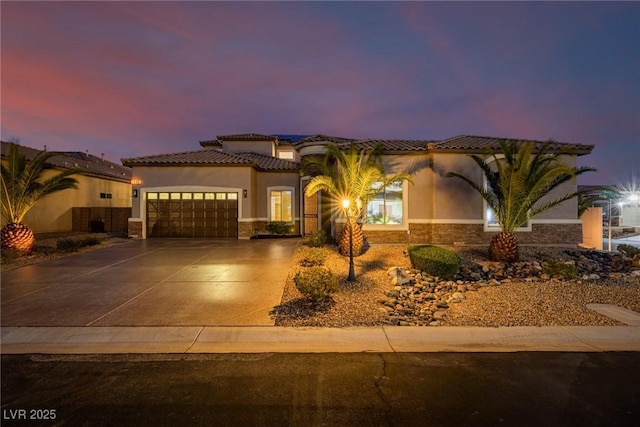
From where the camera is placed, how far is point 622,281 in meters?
9.54

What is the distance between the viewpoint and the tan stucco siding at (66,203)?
20000 millimetres

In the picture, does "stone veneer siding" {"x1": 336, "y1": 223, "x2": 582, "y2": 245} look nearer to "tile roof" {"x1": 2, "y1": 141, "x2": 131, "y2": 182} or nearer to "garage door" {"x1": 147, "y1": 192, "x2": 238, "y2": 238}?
"garage door" {"x1": 147, "y1": 192, "x2": 238, "y2": 238}

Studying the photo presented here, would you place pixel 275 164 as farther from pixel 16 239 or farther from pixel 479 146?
pixel 16 239

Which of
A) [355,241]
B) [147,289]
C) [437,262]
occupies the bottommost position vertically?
[147,289]

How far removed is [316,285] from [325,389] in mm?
2858

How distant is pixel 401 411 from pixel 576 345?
385 cm

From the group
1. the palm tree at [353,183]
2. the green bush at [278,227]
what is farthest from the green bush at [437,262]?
the green bush at [278,227]

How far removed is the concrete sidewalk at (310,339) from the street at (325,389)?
0.76 ft

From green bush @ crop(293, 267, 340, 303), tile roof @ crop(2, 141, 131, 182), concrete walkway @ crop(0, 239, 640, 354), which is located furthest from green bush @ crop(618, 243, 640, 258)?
tile roof @ crop(2, 141, 131, 182)

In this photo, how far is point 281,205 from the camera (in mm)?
20484

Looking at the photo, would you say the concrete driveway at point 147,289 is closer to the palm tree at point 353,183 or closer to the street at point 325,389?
the street at point 325,389

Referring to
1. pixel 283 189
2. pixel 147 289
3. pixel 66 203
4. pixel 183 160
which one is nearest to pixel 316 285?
pixel 147 289

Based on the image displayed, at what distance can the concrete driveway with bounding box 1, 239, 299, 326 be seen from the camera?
6.46 meters

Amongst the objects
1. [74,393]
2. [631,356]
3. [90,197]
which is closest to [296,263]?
[74,393]
